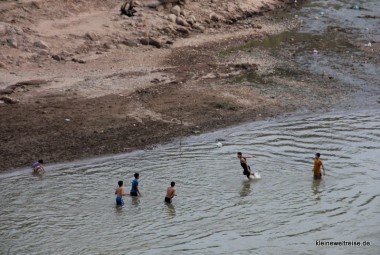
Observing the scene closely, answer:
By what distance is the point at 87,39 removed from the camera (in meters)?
30.1

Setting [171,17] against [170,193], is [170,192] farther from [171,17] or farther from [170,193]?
[171,17]

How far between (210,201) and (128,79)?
10093 millimetres

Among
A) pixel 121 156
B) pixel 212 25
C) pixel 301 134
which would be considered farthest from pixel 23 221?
pixel 212 25

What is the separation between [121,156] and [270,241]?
685 centimetres

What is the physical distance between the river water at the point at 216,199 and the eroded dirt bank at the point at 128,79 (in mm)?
1155

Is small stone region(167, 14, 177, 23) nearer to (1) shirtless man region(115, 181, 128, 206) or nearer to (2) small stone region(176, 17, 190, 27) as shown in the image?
(2) small stone region(176, 17, 190, 27)

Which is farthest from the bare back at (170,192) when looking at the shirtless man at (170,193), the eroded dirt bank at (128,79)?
the eroded dirt bank at (128,79)

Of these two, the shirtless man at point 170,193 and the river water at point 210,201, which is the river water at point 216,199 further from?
the shirtless man at point 170,193

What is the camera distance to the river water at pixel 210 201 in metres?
16.2

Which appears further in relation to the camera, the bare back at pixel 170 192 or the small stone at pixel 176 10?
the small stone at pixel 176 10

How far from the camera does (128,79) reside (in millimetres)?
26953

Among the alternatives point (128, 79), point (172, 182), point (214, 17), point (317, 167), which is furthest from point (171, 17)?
point (172, 182)

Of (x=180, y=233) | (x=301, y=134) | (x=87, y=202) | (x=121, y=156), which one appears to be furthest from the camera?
(x=301, y=134)

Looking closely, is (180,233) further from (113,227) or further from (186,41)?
(186,41)
